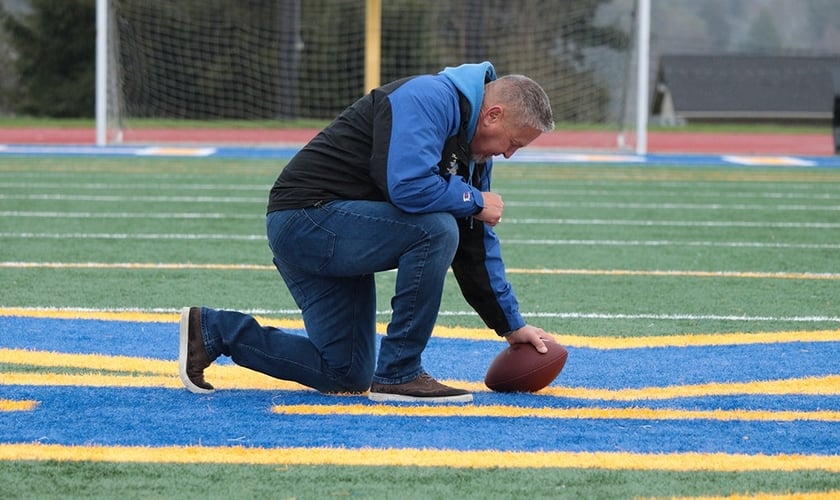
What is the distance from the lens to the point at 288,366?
491 cm

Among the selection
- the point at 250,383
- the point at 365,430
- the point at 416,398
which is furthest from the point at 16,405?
the point at 416,398

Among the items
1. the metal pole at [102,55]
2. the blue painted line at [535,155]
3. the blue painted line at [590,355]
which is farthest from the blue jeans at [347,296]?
the metal pole at [102,55]

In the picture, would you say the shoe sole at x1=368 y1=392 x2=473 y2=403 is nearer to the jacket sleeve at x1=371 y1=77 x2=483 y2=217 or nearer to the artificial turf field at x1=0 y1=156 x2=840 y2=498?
the artificial turf field at x1=0 y1=156 x2=840 y2=498

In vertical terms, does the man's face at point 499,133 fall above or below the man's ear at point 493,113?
below

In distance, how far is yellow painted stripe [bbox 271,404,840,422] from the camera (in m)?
4.55

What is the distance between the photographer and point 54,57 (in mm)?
35781

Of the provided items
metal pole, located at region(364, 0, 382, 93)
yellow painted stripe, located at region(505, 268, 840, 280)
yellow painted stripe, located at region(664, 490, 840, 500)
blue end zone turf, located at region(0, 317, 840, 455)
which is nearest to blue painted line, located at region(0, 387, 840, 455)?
blue end zone turf, located at region(0, 317, 840, 455)

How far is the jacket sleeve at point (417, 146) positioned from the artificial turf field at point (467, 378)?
0.73 metres

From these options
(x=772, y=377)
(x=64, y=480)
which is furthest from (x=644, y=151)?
(x=64, y=480)

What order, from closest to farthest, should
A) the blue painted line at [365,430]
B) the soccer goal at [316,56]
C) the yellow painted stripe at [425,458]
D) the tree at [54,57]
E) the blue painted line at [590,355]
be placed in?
the yellow painted stripe at [425,458]
the blue painted line at [365,430]
the blue painted line at [590,355]
the soccer goal at [316,56]
the tree at [54,57]

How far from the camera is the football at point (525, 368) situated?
498 cm

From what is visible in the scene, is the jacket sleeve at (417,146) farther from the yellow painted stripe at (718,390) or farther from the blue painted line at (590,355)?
A: the blue painted line at (590,355)

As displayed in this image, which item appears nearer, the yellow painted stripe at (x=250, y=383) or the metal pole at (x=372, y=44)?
the yellow painted stripe at (x=250, y=383)

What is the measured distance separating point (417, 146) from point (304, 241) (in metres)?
0.58
